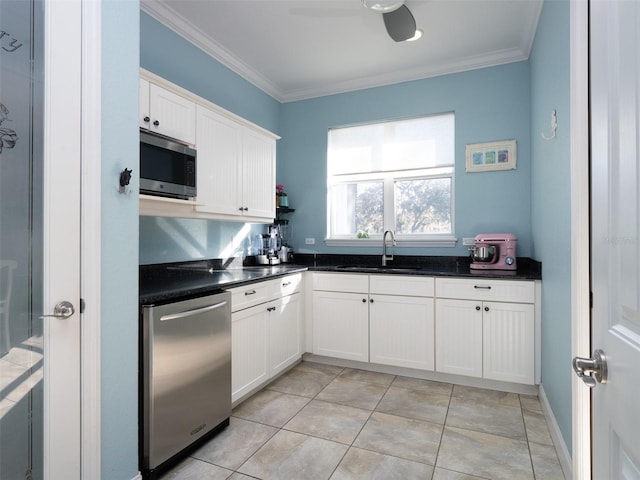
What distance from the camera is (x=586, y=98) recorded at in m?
1.23

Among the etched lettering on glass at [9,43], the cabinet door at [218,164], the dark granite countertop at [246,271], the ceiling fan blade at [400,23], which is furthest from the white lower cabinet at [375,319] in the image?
the etched lettering on glass at [9,43]

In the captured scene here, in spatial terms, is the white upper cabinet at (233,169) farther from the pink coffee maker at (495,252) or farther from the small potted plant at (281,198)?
the pink coffee maker at (495,252)

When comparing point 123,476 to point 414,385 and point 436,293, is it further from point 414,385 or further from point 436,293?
point 436,293

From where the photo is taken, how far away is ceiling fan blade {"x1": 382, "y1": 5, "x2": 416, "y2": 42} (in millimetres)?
2428

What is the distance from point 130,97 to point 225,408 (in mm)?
1833

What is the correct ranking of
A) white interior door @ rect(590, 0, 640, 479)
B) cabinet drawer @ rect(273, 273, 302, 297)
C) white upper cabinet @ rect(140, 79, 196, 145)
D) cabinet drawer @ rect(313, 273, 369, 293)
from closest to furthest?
white interior door @ rect(590, 0, 640, 479) → white upper cabinet @ rect(140, 79, 196, 145) → cabinet drawer @ rect(273, 273, 302, 297) → cabinet drawer @ rect(313, 273, 369, 293)

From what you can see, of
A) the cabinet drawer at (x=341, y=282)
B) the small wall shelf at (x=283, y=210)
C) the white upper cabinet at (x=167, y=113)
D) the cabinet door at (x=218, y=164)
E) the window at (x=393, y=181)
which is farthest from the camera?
the small wall shelf at (x=283, y=210)

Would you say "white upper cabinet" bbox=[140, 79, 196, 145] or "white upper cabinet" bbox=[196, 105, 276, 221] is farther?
"white upper cabinet" bbox=[196, 105, 276, 221]

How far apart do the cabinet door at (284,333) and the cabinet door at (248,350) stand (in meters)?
0.11

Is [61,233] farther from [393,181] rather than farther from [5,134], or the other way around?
[393,181]

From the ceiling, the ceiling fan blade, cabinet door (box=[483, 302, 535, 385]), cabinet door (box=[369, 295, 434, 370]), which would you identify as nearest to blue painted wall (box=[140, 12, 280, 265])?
the ceiling

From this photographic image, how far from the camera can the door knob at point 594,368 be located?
0.77 meters

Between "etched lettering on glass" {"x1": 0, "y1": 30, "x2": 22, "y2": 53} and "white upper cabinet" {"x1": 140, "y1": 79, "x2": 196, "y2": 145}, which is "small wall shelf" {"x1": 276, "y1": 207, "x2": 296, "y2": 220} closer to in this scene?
"white upper cabinet" {"x1": 140, "y1": 79, "x2": 196, "y2": 145}

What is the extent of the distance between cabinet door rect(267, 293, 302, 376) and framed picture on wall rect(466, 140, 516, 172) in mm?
2125
